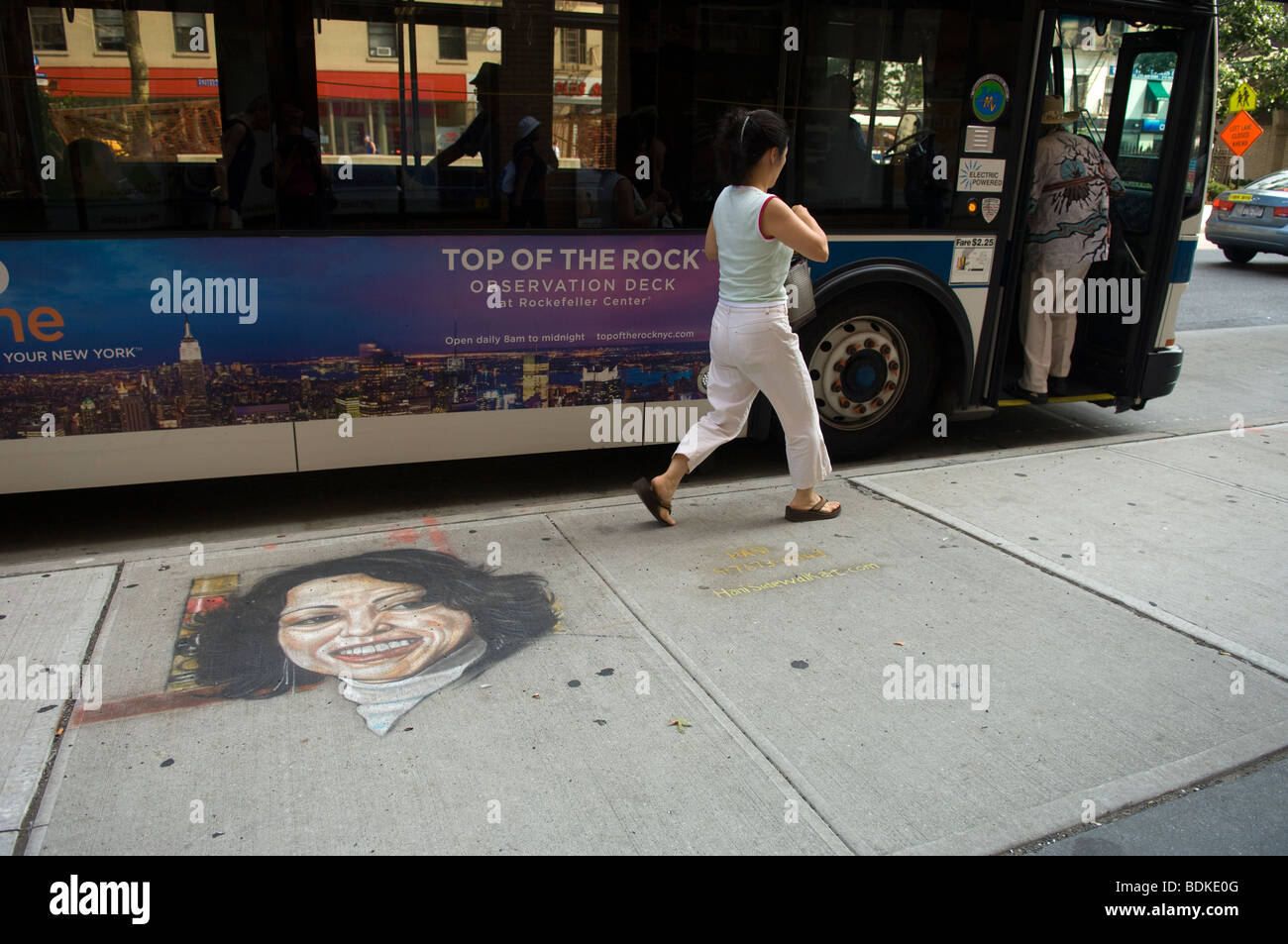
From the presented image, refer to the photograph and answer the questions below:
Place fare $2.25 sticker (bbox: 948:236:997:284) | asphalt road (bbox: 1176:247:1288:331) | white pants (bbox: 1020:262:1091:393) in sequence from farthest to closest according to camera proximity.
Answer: asphalt road (bbox: 1176:247:1288:331), white pants (bbox: 1020:262:1091:393), fare $2.25 sticker (bbox: 948:236:997:284)

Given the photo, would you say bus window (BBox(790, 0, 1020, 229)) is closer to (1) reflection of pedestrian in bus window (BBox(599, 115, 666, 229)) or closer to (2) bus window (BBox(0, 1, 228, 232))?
(1) reflection of pedestrian in bus window (BBox(599, 115, 666, 229))

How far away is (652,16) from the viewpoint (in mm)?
5125

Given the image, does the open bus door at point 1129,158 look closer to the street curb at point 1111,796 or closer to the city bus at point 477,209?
the city bus at point 477,209

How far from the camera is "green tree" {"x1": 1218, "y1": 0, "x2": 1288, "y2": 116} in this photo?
23.1 m

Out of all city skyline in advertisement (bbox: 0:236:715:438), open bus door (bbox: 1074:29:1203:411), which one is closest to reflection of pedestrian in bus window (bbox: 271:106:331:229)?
city skyline in advertisement (bbox: 0:236:715:438)

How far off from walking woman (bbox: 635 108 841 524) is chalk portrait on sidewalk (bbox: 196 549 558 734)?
43.6 inches

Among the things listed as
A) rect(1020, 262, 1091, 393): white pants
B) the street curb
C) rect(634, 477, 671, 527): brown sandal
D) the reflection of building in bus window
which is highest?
the reflection of building in bus window

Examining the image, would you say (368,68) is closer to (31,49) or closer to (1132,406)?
(31,49)

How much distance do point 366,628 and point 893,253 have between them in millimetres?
3636

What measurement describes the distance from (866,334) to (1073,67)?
218 cm

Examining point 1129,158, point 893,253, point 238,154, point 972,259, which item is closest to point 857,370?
point 893,253

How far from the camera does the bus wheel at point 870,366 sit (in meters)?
5.97

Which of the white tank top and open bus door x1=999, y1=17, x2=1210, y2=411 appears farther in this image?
open bus door x1=999, y1=17, x2=1210, y2=411

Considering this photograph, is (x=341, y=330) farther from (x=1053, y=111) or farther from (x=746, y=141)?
(x=1053, y=111)
